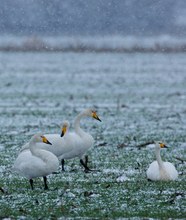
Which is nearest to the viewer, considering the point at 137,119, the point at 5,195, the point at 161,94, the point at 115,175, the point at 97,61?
the point at 5,195

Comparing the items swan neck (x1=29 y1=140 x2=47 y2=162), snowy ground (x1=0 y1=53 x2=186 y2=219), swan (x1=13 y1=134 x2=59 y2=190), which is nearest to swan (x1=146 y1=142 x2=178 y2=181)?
snowy ground (x1=0 y1=53 x2=186 y2=219)

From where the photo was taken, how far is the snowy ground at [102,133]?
11.7 meters

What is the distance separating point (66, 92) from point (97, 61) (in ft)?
83.1

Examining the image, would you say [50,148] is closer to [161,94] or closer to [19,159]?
[19,159]

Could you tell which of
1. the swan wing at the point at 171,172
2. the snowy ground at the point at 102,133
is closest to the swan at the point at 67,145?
the snowy ground at the point at 102,133

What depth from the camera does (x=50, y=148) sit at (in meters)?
14.8

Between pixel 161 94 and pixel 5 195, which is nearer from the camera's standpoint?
pixel 5 195

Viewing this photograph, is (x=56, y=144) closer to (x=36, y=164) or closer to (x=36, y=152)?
(x=36, y=152)

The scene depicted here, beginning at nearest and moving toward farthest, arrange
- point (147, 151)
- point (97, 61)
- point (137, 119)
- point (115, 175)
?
point (115, 175)
point (147, 151)
point (137, 119)
point (97, 61)

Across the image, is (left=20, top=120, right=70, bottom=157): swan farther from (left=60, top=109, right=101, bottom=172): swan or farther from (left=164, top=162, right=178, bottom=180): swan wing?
(left=164, top=162, right=178, bottom=180): swan wing

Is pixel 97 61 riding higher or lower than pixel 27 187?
higher

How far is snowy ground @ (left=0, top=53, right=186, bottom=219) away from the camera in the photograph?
461 inches

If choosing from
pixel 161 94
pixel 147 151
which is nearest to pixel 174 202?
pixel 147 151

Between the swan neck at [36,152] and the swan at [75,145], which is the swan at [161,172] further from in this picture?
the swan neck at [36,152]
